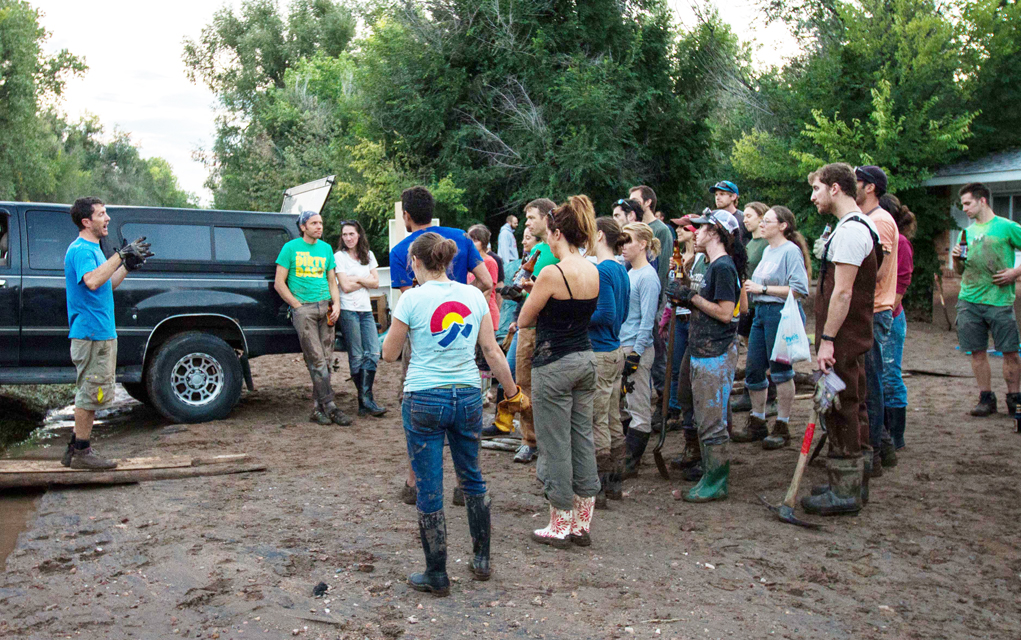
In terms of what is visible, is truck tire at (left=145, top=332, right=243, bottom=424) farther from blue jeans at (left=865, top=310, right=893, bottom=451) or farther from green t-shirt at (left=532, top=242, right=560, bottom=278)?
blue jeans at (left=865, top=310, right=893, bottom=451)

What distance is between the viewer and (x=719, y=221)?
5789 mm

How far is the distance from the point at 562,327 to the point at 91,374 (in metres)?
3.60

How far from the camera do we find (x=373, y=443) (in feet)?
25.3

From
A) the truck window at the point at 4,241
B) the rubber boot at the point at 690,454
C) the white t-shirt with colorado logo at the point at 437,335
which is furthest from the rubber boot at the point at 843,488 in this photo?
the truck window at the point at 4,241

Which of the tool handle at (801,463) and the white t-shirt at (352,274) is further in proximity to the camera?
the white t-shirt at (352,274)

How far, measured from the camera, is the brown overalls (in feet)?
17.6

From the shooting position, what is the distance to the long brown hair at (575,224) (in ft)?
15.8

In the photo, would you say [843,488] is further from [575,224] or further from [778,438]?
[575,224]

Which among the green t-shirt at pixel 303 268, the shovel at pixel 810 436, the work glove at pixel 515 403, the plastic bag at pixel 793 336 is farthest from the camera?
the green t-shirt at pixel 303 268

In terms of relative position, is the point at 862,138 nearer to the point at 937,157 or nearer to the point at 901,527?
the point at 937,157

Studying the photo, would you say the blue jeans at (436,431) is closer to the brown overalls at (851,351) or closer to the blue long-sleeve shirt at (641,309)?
the blue long-sleeve shirt at (641,309)

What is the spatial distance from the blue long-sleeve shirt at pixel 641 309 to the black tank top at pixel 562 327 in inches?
54.8

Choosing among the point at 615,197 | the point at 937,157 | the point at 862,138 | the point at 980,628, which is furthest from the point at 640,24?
the point at 980,628

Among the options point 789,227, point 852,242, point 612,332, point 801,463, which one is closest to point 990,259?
point 789,227
